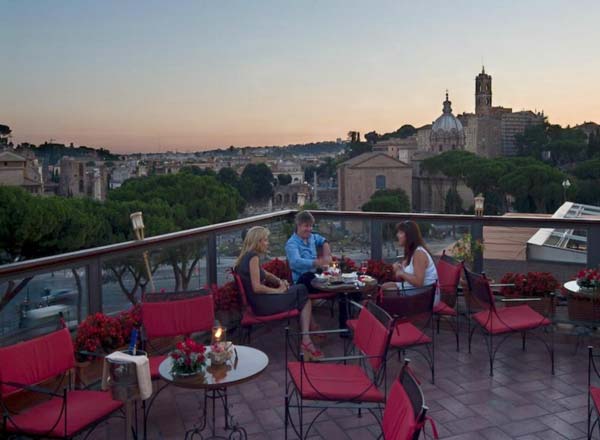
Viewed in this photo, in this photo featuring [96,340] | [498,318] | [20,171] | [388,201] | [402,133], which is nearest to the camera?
[96,340]

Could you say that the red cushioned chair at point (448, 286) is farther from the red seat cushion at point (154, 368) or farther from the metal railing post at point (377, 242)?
the red seat cushion at point (154, 368)

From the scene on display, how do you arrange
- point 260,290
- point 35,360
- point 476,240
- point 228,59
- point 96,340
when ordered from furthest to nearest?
1. point 228,59
2. point 476,240
3. point 260,290
4. point 96,340
5. point 35,360

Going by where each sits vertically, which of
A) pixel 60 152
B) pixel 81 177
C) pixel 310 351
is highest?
pixel 60 152

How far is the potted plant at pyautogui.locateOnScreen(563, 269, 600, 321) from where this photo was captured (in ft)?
16.9

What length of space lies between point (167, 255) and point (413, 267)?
2.24 m

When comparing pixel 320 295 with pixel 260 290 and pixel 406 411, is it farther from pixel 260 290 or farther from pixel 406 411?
pixel 406 411

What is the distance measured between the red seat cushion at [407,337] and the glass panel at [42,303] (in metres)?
2.31

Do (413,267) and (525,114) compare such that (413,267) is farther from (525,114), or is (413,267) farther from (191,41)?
(525,114)

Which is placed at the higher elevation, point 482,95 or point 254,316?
point 482,95

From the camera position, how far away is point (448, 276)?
5527 millimetres

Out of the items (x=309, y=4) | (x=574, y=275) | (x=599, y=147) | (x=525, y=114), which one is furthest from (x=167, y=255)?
(x=525, y=114)

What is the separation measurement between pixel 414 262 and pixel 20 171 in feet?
171

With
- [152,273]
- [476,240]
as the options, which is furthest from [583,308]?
[152,273]

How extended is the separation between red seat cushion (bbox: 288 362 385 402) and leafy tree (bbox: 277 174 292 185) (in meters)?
80.5
